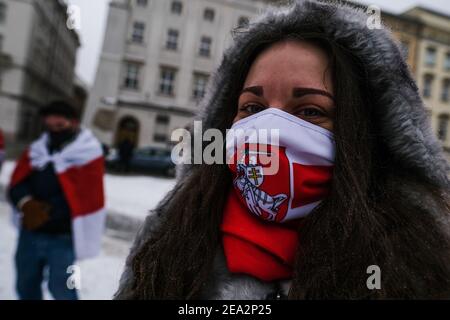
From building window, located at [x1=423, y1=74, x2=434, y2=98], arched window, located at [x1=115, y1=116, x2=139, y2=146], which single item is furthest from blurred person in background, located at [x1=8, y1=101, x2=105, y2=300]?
building window, located at [x1=423, y1=74, x2=434, y2=98]

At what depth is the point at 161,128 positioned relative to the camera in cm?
2127

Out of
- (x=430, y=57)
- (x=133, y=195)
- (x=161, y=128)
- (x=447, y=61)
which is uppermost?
(x=447, y=61)

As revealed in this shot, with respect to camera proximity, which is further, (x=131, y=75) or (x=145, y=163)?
(x=131, y=75)

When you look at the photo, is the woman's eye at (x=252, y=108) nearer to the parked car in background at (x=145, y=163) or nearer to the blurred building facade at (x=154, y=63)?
the parked car in background at (x=145, y=163)

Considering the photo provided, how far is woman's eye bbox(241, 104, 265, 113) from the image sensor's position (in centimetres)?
103

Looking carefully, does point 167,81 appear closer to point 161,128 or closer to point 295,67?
point 161,128

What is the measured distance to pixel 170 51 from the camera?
20844mm

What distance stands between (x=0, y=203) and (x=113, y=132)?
568 inches

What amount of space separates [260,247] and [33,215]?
2.11 meters

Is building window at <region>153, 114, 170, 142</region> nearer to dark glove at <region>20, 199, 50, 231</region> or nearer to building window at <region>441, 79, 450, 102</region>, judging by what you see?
dark glove at <region>20, 199, 50, 231</region>

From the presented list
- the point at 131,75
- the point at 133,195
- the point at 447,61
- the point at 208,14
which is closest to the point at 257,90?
the point at 133,195

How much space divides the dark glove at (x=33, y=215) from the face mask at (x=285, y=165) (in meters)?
2.04

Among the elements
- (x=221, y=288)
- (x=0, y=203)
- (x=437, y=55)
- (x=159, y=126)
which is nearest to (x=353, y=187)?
(x=221, y=288)

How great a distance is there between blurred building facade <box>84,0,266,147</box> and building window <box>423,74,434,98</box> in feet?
43.9
